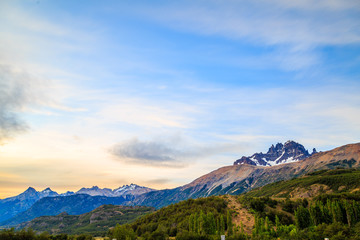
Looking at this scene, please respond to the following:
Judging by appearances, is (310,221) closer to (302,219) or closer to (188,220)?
(302,219)

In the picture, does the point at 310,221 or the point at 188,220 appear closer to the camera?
the point at 310,221

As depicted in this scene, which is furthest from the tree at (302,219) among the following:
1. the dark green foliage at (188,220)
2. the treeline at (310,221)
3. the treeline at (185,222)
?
the dark green foliage at (188,220)

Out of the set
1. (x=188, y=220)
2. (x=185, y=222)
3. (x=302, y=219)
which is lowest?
(x=302, y=219)

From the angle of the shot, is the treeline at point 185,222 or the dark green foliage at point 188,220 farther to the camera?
the dark green foliage at point 188,220

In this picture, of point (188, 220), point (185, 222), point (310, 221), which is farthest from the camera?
point (188, 220)

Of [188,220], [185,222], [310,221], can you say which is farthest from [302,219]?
[185,222]

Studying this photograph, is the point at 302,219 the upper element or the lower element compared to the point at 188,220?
lower

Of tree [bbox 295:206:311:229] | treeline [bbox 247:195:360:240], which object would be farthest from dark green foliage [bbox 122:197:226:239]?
tree [bbox 295:206:311:229]

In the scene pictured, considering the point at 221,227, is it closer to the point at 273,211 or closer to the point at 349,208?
the point at 273,211

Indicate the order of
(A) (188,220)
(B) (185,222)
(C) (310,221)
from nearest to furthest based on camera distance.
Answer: (C) (310,221) < (B) (185,222) < (A) (188,220)

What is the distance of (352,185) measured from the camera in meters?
194

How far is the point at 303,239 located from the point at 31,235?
7170 centimetres

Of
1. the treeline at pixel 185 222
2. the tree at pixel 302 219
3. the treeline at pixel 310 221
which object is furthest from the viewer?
the tree at pixel 302 219

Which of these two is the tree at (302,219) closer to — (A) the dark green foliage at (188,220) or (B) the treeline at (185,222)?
(B) the treeline at (185,222)
